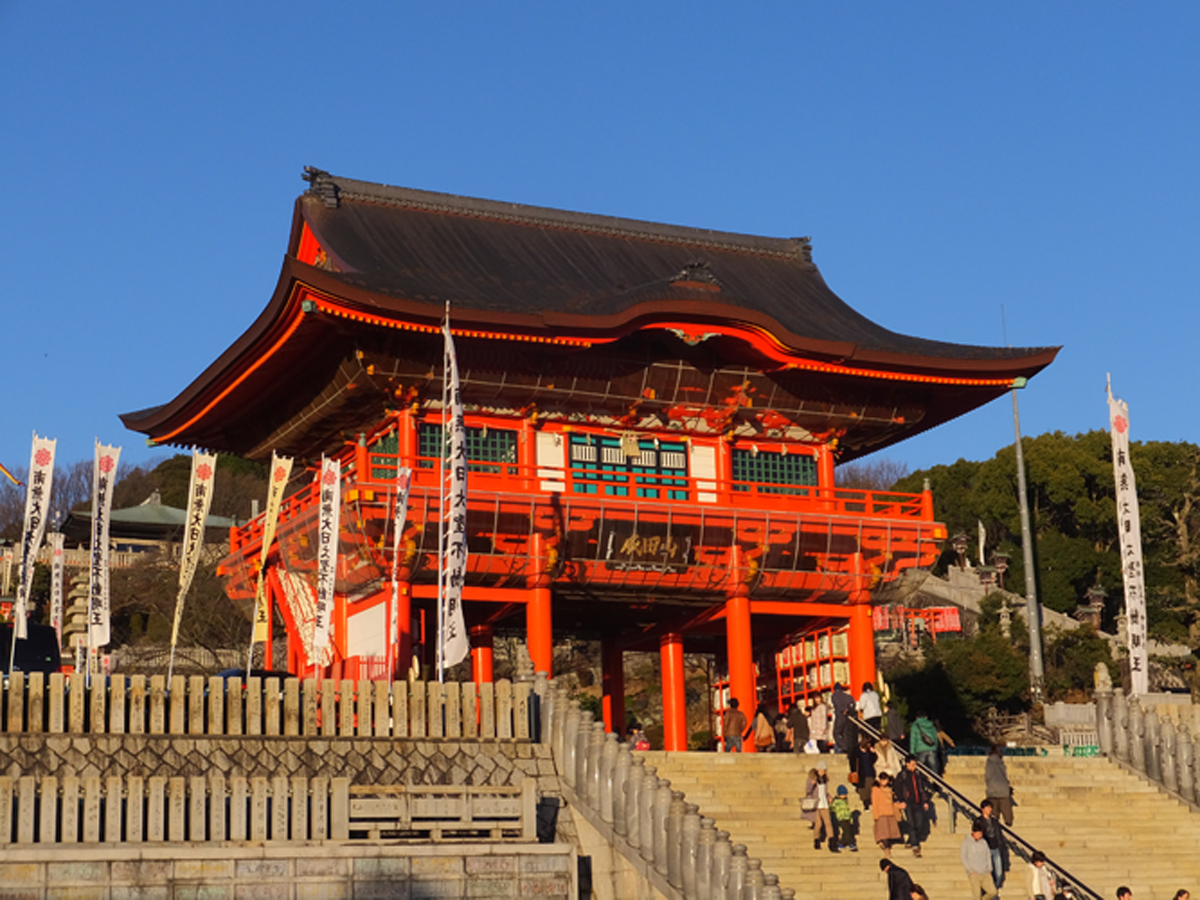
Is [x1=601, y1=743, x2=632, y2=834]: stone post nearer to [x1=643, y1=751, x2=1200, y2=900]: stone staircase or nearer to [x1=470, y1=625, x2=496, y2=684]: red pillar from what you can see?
[x1=643, y1=751, x2=1200, y2=900]: stone staircase

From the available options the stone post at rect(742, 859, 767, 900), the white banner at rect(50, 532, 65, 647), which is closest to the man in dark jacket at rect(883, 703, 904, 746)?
the stone post at rect(742, 859, 767, 900)

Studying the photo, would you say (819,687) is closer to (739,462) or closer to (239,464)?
(739,462)

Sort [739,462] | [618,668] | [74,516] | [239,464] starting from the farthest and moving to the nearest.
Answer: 1. [239,464]
2. [74,516]
3. [618,668]
4. [739,462]

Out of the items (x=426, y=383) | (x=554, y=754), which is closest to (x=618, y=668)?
(x=426, y=383)

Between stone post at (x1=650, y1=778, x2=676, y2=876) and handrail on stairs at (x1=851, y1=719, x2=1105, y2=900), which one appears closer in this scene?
stone post at (x1=650, y1=778, x2=676, y2=876)

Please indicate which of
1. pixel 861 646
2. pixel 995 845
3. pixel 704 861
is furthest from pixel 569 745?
pixel 861 646

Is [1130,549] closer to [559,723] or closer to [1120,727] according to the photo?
[1120,727]

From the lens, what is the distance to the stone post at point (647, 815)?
65.5ft

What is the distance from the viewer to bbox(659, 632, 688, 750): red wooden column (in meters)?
35.4

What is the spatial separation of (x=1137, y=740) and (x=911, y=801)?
7008 millimetres

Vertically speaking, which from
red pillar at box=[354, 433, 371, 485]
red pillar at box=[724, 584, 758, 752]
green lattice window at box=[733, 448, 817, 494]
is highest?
green lattice window at box=[733, 448, 817, 494]

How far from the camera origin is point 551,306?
109ft

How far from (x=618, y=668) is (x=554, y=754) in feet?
54.8

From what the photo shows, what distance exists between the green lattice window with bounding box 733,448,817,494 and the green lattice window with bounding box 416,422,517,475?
5161 mm
